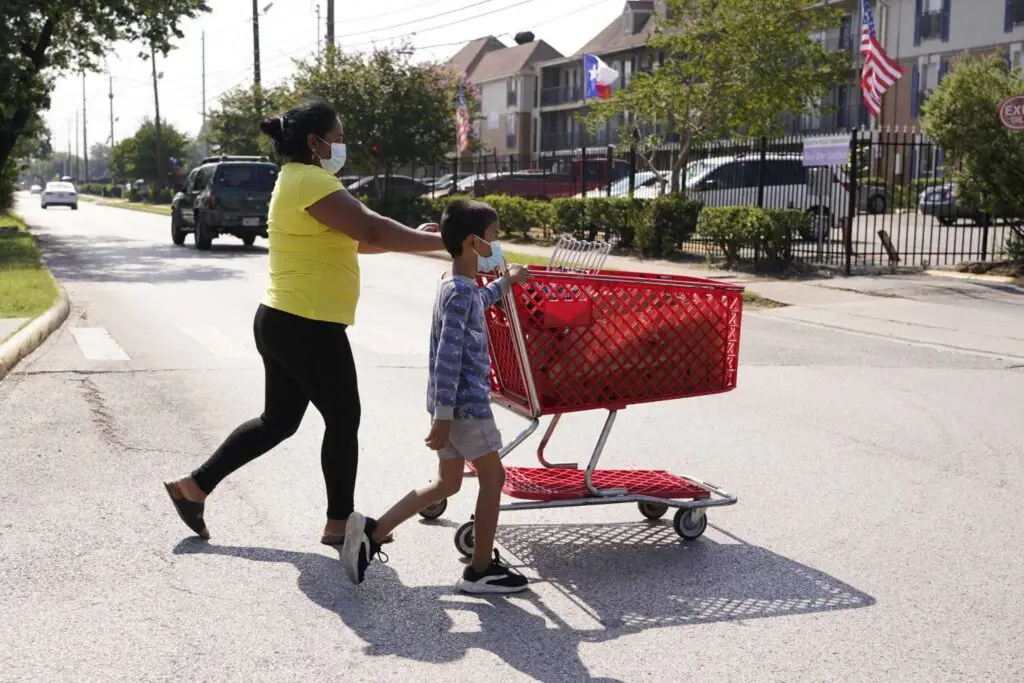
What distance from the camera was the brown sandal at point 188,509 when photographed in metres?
5.45

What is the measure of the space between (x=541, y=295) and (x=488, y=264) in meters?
0.42

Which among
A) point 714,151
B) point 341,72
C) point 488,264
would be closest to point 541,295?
point 488,264

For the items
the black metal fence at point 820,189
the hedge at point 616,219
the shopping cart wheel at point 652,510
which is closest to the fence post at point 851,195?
the black metal fence at point 820,189

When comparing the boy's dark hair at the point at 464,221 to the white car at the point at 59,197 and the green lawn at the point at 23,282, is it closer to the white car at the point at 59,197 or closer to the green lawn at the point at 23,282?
the green lawn at the point at 23,282

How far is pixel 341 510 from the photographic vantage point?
5.23 meters

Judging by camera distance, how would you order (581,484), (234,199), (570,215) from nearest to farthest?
(581,484) < (570,215) < (234,199)

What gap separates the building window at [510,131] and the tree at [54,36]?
51.0m

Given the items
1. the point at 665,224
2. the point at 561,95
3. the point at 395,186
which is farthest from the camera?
the point at 561,95

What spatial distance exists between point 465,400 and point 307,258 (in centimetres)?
92

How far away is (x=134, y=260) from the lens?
79.6 feet

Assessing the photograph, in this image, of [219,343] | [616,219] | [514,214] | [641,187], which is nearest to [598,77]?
[514,214]

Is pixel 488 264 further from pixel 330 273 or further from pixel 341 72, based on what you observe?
pixel 341 72

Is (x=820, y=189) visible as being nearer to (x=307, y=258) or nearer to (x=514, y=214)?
(x=514, y=214)

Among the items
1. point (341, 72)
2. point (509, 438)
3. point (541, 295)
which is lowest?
point (509, 438)
